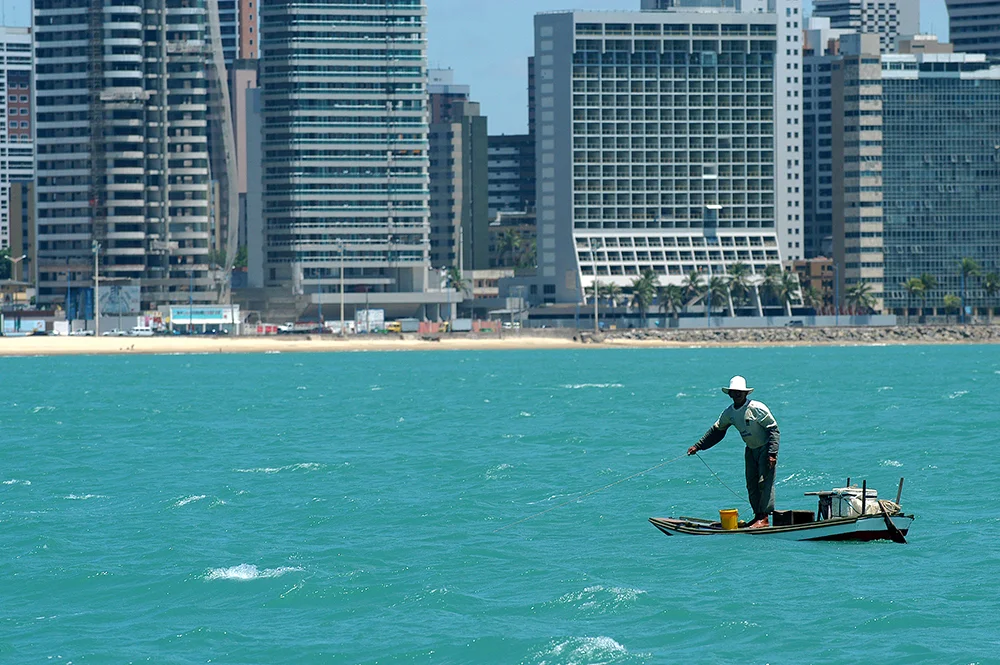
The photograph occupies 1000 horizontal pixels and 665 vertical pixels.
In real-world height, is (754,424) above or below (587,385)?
above

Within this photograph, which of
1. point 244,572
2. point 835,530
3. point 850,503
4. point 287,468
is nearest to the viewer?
point 244,572

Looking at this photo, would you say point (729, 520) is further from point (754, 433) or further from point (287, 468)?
point (287, 468)

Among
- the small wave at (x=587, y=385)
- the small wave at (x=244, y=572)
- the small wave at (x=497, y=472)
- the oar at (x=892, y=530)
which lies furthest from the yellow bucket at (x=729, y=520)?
the small wave at (x=587, y=385)

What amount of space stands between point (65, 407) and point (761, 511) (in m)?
77.6

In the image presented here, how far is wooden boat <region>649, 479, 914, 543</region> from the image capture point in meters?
43.0

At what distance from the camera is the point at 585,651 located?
3278cm

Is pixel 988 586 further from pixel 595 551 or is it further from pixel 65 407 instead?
pixel 65 407

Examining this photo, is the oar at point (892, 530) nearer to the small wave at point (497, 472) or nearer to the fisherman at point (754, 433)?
the fisherman at point (754, 433)

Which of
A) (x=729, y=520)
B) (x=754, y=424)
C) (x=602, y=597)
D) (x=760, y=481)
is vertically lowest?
(x=602, y=597)

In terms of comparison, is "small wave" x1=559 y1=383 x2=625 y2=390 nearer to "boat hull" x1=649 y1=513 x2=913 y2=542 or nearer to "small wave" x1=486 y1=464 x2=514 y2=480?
"small wave" x1=486 y1=464 x2=514 y2=480

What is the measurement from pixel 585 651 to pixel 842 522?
1234 centimetres

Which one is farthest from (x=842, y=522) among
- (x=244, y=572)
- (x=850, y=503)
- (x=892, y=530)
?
(x=244, y=572)

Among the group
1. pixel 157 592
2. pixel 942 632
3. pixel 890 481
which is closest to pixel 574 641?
pixel 942 632

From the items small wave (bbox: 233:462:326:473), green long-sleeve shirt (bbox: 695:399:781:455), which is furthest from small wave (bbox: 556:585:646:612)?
small wave (bbox: 233:462:326:473)
